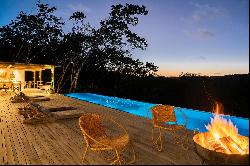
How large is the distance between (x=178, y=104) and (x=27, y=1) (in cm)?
1464

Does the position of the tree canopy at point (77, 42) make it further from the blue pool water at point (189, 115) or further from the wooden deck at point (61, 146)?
the wooden deck at point (61, 146)

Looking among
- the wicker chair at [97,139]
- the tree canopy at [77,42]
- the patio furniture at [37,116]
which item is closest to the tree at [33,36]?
the tree canopy at [77,42]

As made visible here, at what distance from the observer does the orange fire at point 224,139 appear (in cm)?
334

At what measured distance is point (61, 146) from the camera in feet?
16.3

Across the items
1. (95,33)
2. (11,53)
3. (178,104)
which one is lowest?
(178,104)

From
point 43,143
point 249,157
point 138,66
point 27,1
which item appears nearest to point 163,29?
point 138,66

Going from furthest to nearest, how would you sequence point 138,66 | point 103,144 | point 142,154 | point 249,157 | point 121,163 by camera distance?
point 138,66 < point 142,154 < point 121,163 < point 103,144 < point 249,157

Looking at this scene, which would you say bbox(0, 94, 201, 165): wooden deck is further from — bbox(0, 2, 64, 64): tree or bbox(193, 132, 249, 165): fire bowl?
bbox(0, 2, 64, 64): tree

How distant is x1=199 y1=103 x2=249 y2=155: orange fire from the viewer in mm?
A: 3340

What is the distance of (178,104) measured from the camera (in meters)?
16.8

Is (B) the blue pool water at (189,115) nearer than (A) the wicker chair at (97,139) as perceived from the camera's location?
No

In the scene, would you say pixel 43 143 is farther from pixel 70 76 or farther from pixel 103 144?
pixel 70 76

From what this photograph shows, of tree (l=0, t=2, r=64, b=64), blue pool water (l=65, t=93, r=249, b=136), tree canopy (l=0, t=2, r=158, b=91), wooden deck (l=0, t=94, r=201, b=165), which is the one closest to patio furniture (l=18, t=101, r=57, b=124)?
wooden deck (l=0, t=94, r=201, b=165)

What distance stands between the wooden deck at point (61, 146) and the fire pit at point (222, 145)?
2.00 ft
